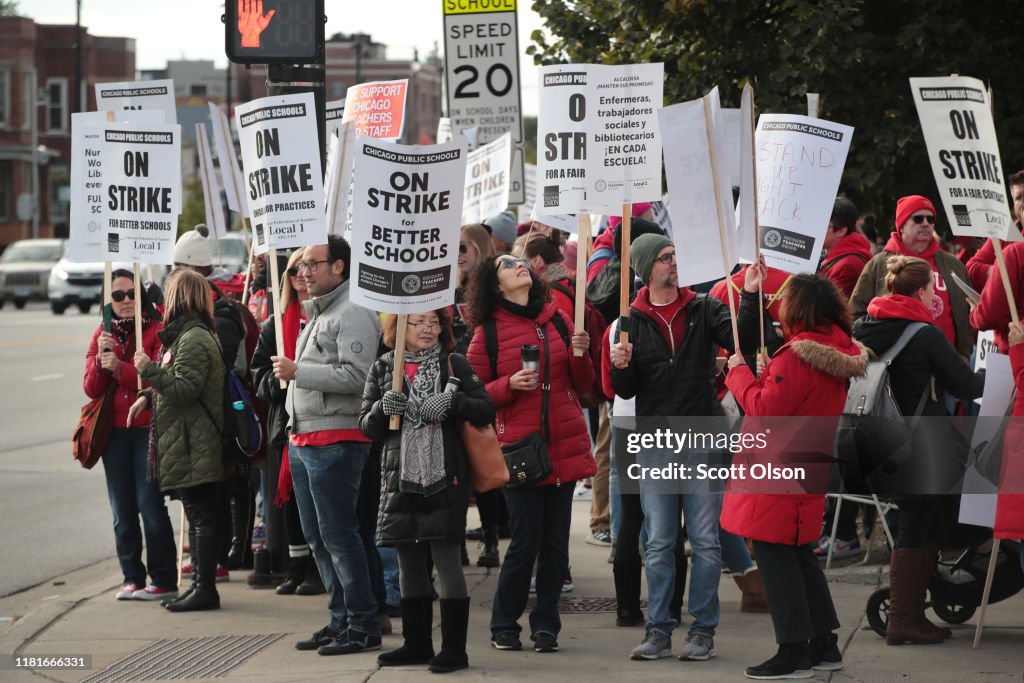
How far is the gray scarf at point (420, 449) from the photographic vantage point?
7004 mm

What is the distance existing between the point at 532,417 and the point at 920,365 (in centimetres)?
191

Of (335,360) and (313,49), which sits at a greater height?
(313,49)

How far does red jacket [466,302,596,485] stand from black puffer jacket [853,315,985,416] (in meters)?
1.43

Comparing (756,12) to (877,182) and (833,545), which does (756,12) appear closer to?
(877,182)

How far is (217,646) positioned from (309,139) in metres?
2.67

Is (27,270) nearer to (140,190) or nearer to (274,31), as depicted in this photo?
(274,31)

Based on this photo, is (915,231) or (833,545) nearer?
(915,231)

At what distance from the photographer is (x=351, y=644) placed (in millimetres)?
7562

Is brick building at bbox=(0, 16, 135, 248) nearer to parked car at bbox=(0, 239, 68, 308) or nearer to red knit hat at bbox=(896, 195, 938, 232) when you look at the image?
parked car at bbox=(0, 239, 68, 308)

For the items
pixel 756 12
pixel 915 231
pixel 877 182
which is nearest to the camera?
pixel 915 231

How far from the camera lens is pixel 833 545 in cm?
959

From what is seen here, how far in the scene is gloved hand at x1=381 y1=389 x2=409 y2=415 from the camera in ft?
23.0

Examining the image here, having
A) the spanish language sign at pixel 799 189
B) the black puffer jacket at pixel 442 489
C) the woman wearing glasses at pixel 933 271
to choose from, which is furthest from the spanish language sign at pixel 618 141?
the woman wearing glasses at pixel 933 271

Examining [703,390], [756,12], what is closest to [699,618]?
[703,390]
